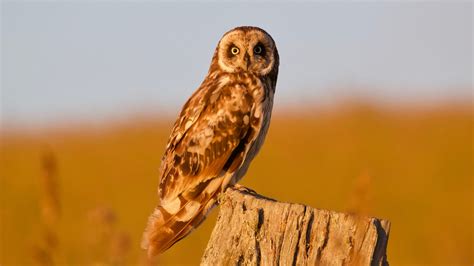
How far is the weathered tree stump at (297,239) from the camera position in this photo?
159 inches

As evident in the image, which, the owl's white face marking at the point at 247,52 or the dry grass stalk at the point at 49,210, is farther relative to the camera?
the owl's white face marking at the point at 247,52

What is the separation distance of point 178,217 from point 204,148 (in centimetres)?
65

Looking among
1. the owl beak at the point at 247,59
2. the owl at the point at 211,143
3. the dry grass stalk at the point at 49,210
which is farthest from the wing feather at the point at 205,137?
the dry grass stalk at the point at 49,210

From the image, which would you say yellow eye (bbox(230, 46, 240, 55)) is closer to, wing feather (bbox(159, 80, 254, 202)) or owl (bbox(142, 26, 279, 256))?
owl (bbox(142, 26, 279, 256))

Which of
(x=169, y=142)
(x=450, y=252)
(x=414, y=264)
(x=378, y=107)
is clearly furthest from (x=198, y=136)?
(x=378, y=107)

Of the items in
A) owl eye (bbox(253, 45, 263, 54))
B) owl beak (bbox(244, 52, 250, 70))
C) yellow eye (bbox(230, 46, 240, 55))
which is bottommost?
owl beak (bbox(244, 52, 250, 70))

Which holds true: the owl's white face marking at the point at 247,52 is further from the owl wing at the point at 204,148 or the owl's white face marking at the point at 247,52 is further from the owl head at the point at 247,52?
the owl wing at the point at 204,148

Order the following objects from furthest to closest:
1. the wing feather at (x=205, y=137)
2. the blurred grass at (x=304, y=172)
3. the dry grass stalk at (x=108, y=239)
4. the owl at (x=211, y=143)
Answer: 1. the blurred grass at (x=304, y=172)
2. the wing feather at (x=205, y=137)
3. the owl at (x=211, y=143)
4. the dry grass stalk at (x=108, y=239)

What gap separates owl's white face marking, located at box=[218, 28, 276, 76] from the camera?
6.91m

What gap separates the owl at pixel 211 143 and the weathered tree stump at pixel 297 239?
167 centimetres

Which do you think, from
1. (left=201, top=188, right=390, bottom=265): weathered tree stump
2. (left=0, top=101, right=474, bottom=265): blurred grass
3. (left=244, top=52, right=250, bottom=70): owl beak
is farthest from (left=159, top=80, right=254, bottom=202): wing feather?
(left=0, top=101, right=474, bottom=265): blurred grass

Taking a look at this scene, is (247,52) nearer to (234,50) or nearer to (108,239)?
(234,50)

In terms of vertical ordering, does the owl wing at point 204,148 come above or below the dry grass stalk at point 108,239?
above

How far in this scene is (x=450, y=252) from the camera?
9.07m
